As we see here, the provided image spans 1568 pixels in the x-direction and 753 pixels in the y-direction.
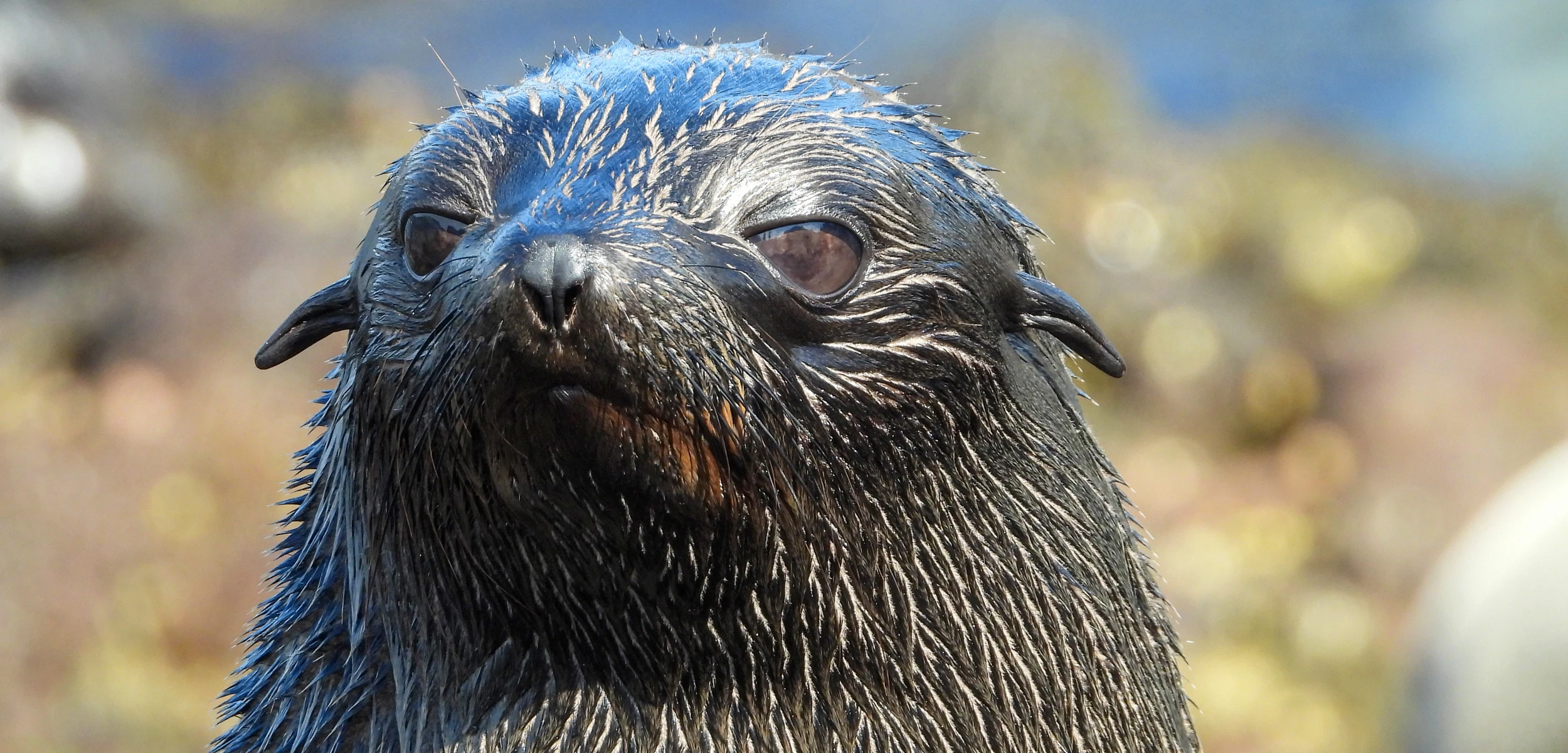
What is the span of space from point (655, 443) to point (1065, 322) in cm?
95

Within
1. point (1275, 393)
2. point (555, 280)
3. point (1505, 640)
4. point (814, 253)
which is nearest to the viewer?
point (555, 280)

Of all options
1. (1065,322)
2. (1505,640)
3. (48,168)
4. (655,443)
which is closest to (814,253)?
(655,443)

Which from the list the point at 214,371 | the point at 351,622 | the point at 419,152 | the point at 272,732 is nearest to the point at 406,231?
the point at 419,152

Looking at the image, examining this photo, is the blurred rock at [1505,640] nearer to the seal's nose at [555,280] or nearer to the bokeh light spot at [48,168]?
the seal's nose at [555,280]

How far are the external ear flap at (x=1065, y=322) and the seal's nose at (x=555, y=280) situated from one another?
972mm

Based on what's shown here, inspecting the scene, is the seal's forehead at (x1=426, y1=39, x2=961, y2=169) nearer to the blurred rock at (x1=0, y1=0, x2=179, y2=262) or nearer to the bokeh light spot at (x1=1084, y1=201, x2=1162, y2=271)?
the bokeh light spot at (x1=1084, y1=201, x2=1162, y2=271)

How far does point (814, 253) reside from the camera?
2.24 meters

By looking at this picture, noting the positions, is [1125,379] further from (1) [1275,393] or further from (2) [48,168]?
(2) [48,168]

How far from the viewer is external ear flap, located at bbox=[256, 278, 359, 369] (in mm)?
2650

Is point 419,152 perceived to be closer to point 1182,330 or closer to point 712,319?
point 712,319

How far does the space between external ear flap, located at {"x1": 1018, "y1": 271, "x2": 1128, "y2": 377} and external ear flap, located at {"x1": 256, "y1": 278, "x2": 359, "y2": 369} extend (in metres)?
1.28

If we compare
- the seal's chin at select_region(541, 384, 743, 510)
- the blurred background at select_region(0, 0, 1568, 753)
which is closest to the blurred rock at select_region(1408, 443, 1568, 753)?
the blurred background at select_region(0, 0, 1568, 753)

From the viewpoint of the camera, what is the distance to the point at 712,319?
2.07 meters

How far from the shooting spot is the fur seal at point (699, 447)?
2064 mm
